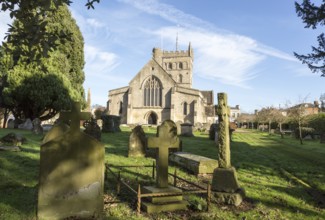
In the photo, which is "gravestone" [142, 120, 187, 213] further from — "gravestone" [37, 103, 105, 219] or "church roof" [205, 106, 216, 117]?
"church roof" [205, 106, 216, 117]

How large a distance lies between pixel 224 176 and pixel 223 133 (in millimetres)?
1045

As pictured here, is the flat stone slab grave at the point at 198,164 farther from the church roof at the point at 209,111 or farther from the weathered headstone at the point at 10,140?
the church roof at the point at 209,111

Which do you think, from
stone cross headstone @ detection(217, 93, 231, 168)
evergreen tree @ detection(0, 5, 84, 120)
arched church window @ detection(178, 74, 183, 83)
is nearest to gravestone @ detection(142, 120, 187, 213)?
stone cross headstone @ detection(217, 93, 231, 168)

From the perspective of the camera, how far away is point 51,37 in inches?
203

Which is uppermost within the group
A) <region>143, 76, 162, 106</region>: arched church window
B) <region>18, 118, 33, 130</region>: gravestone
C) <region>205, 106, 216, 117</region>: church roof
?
<region>143, 76, 162, 106</region>: arched church window

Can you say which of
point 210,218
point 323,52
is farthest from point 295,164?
point 210,218

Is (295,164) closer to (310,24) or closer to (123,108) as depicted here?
(310,24)

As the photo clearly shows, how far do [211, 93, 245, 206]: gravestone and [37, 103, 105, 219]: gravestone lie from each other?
117 inches

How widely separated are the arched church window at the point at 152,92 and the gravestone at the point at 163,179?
44.7 metres

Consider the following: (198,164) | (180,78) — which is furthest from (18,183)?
(180,78)

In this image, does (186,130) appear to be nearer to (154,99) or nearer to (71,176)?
(71,176)

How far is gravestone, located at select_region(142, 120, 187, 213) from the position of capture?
5816mm

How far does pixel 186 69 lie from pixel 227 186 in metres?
67.1

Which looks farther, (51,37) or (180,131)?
(180,131)
